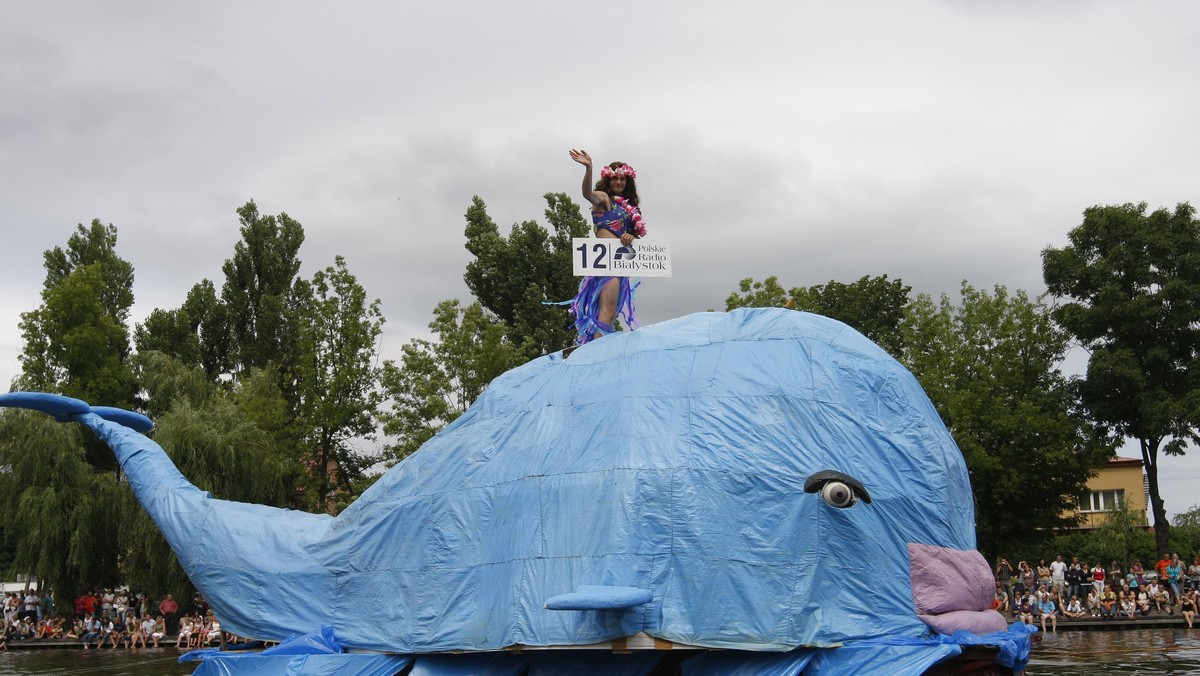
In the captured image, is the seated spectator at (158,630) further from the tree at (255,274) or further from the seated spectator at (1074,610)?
the seated spectator at (1074,610)

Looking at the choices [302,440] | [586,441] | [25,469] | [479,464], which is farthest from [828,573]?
[302,440]

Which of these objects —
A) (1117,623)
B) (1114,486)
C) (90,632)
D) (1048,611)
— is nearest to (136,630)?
(90,632)

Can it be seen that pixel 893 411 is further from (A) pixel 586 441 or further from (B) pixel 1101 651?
(B) pixel 1101 651

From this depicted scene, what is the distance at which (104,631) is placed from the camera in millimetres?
33188

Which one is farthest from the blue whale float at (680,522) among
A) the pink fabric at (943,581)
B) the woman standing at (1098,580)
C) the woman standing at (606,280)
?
the woman standing at (1098,580)

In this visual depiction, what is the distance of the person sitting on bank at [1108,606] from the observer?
2748 centimetres

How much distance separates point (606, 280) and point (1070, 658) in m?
11.2

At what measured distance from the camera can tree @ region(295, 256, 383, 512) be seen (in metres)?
41.8

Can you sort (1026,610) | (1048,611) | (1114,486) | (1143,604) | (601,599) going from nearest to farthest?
1. (601,599)
2. (1048,611)
3. (1026,610)
4. (1143,604)
5. (1114,486)

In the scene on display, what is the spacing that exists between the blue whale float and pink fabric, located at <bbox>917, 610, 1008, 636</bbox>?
0.9 inches

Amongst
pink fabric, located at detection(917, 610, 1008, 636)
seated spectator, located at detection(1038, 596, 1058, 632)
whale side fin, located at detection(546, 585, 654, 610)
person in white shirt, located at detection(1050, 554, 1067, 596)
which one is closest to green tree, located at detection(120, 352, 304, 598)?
seated spectator, located at detection(1038, 596, 1058, 632)

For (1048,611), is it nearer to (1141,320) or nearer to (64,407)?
(1141,320)

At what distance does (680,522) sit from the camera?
10133 millimetres

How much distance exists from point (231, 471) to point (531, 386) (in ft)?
79.5
